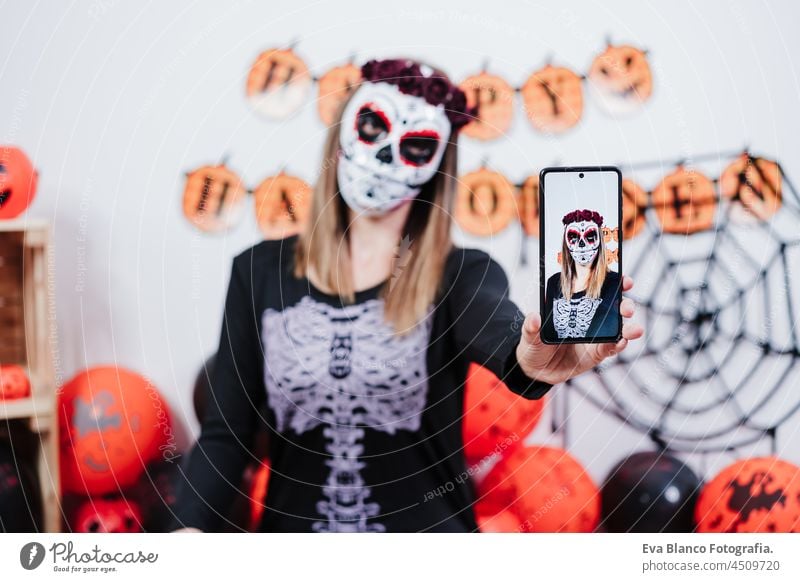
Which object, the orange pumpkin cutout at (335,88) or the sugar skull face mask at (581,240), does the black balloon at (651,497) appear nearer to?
the sugar skull face mask at (581,240)

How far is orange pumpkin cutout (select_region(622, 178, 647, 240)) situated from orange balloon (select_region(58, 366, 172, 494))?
71cm

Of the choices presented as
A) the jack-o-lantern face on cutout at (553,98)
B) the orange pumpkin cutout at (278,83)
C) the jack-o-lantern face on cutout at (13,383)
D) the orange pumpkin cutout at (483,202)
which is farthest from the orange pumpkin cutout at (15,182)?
the jack-o-lantern face on cutout at (553,98)

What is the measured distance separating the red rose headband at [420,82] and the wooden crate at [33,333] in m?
0.51

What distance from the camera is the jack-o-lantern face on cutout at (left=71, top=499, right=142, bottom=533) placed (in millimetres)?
1354

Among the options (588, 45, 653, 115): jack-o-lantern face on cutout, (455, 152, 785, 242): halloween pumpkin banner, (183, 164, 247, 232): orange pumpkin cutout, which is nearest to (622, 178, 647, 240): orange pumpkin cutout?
(455, 152, 785, 242): halloween pumpkin banner

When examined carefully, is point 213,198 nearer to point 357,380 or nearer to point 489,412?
point 357,380

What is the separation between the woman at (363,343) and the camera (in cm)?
133

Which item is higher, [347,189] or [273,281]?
[347,189]

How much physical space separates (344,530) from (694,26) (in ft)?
2.85

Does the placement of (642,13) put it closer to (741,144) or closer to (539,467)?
(741,144)

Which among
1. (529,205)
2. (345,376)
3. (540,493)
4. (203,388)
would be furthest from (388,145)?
(540,493)

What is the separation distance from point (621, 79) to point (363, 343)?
1.70 ft
